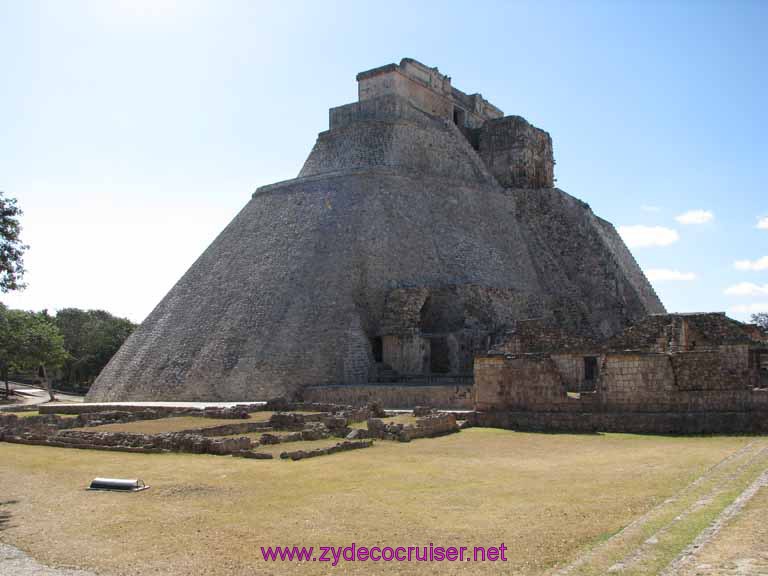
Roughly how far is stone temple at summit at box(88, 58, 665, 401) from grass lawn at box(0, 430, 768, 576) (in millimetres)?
12135

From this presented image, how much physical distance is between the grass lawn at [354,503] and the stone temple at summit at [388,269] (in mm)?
12135

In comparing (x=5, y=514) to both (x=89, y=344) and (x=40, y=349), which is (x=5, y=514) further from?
(x=89, y=344)

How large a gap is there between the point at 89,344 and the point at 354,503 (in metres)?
52.4

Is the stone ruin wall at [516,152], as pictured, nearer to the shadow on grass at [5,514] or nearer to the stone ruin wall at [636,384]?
the stone ruin wall at [636,384]

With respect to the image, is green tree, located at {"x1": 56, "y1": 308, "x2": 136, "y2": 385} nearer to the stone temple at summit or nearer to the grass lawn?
the stone temple at summit

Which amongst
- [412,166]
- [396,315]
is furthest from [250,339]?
[412,166]

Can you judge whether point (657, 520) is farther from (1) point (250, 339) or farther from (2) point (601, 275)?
(2) point (601, 275)

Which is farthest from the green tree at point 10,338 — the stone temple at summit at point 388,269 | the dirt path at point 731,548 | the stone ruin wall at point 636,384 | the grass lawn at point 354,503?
the dirt path at point 731,548

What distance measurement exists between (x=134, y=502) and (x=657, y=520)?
6518 mm

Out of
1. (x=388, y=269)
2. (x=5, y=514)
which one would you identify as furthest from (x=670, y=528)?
(x=388, y=269)

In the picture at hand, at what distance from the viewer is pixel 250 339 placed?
30422 millimetres

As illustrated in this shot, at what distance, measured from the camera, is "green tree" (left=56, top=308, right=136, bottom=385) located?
183 feet

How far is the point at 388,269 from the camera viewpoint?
3319 cm

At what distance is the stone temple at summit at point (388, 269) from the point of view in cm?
2991
